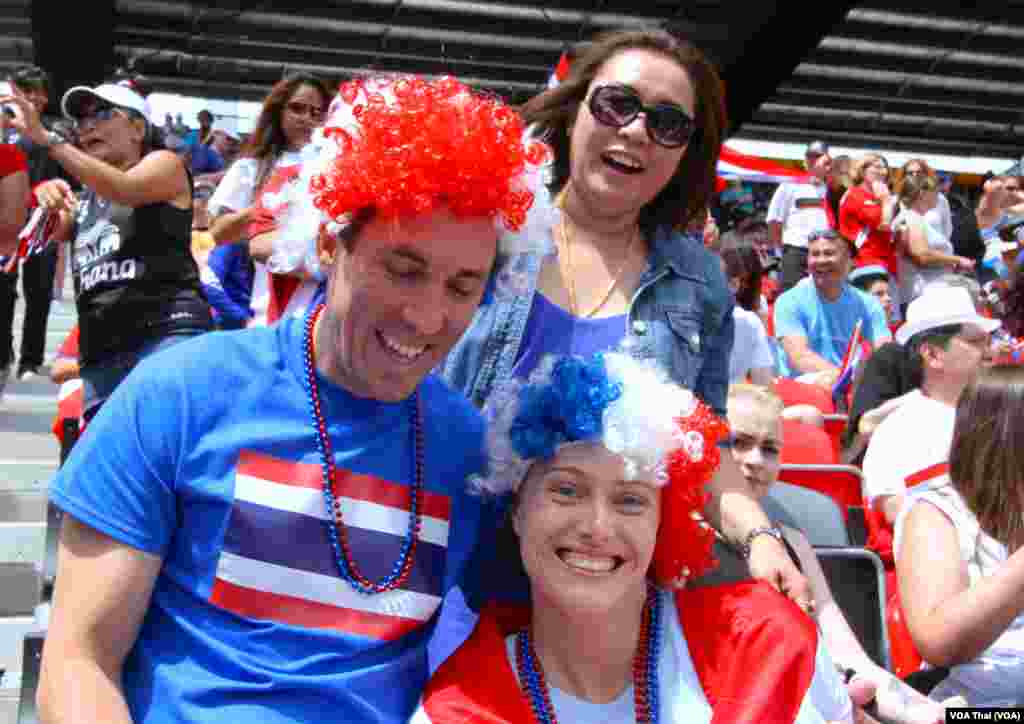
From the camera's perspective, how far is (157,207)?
4.24 meters

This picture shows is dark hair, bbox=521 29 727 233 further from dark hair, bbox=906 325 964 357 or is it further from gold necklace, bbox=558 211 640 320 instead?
dark hair, bbox=906 325 964 357

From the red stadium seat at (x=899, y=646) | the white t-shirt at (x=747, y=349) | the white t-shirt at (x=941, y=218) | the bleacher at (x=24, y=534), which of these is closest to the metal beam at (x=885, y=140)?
the white t-shirt at (x=941, y=218)

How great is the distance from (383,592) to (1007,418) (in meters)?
1.64

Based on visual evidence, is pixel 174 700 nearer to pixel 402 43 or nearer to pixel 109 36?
pixel 109 36

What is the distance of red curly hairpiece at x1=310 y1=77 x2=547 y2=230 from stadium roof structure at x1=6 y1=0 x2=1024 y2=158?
34.9 feet

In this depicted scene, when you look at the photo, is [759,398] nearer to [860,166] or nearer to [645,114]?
[645,114]

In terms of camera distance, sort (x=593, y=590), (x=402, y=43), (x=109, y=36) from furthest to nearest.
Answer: (x=402, y=43), (x=109, y=36), (x=593, y=590)

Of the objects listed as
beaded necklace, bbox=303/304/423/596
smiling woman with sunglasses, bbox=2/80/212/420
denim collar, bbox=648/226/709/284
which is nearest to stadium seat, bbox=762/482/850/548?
denim collar, bbox=648/226/709/284

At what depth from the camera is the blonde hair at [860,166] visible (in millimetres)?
9781

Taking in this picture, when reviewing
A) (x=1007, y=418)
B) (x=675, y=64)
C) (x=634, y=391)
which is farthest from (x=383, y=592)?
(x=1007, y=418)

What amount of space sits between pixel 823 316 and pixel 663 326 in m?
4.99

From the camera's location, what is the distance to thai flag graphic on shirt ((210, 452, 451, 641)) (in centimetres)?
194

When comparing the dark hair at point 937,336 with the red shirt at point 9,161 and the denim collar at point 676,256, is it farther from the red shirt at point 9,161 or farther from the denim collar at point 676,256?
the red shirt at point 9,161

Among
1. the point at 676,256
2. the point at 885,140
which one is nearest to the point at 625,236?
the point at 676,256
